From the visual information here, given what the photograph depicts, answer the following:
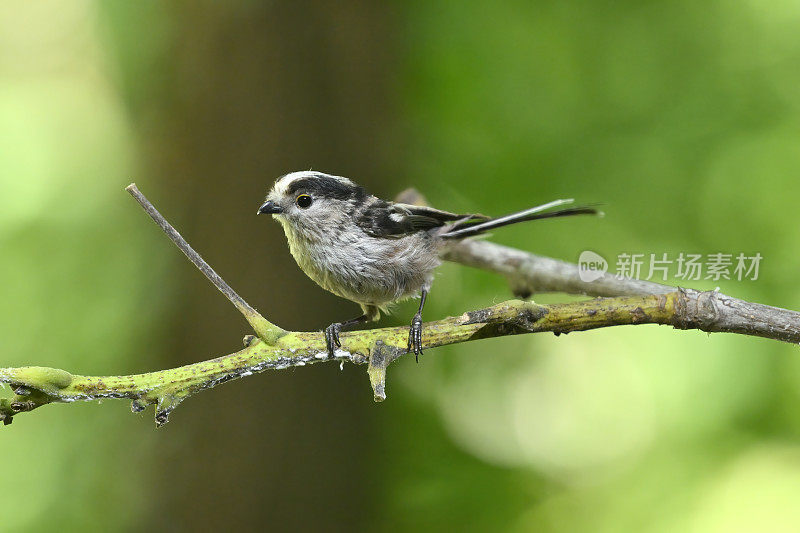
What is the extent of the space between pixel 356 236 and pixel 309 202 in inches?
8.6

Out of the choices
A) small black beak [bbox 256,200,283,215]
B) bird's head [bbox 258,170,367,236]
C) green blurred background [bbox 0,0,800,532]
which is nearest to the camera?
small black beak [bbox 256,200,283,215]

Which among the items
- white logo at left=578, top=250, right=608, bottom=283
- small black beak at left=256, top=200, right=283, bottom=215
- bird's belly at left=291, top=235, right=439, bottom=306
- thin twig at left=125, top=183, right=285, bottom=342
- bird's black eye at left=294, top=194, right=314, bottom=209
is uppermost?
bird's black eye at left=294, top=194, right=314, bottom=209

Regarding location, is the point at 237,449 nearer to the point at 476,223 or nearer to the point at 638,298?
the point at 476,223

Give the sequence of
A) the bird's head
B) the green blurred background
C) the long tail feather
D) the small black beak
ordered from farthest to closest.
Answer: the green blurred background → the bird's head → the small black beak → the long tail feather

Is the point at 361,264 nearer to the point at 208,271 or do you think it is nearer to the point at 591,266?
the point at 591,266

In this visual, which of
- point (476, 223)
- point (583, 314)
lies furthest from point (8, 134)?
point (583, 314)

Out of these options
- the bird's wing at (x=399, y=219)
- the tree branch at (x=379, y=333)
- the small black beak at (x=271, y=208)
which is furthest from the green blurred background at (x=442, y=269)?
the tree branch at (x=379, y=333)

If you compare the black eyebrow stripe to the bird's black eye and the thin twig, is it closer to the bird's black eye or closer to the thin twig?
the bird's black eye

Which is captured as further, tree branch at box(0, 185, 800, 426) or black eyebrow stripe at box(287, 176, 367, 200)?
black eyebrow stripe at box(287, 176, 367, 200)

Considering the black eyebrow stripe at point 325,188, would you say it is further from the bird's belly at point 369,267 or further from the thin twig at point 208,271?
the thin twig at point 208,271

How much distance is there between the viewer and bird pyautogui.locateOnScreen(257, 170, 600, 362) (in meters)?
2.37

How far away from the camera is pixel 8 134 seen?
559cm

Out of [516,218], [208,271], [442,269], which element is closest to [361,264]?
[516,218]

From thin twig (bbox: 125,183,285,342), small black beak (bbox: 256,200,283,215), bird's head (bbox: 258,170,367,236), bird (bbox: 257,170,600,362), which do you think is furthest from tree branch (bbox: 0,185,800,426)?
bird's head (bbox: 258,170,367,236)
